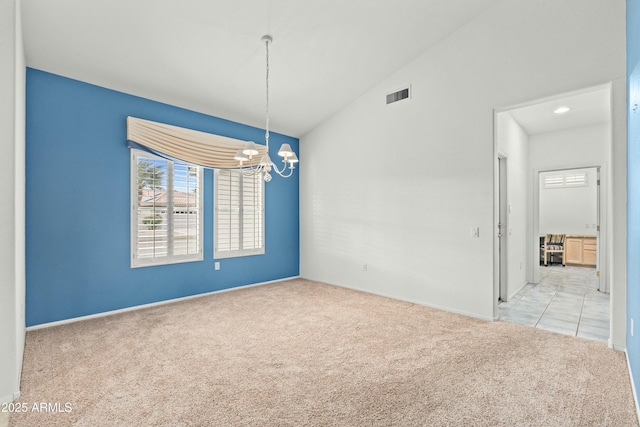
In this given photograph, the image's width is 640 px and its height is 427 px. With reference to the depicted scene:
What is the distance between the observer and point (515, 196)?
5.29 meters

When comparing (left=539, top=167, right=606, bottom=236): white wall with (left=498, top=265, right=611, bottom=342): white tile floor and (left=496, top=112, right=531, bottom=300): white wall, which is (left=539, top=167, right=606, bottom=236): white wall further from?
(left=496, top=112, right=531, bottom=300): white wall

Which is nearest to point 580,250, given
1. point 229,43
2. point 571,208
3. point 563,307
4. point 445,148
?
point 571,208

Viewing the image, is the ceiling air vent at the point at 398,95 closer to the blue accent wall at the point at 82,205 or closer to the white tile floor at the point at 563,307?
the blue accent wall at the point at 82,205

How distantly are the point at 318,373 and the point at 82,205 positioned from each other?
3.29m

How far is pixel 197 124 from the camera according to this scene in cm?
483

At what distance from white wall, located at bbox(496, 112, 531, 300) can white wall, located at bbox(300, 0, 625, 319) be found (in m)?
0.86

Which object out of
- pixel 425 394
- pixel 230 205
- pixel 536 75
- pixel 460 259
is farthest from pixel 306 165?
pixel 425 394

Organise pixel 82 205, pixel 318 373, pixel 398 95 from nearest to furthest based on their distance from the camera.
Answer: pixel 318 373 → pixel 82 205 → pixel 398 95

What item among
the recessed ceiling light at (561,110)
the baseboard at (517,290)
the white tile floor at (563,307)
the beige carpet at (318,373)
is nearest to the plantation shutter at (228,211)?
the beige carpet at (318,373)

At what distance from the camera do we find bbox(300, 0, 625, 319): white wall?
127 inches

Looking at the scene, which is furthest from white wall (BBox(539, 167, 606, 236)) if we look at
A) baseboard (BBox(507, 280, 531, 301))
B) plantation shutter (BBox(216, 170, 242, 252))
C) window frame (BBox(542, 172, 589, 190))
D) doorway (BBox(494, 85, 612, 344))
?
plantation shutter (BBox(216, 170, 242, 252))

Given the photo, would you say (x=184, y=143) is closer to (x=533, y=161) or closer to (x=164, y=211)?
(x=164, y=211)

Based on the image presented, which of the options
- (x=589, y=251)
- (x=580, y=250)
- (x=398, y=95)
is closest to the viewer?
(x=398, y=95)

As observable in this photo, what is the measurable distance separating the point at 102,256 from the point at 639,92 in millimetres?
5153
